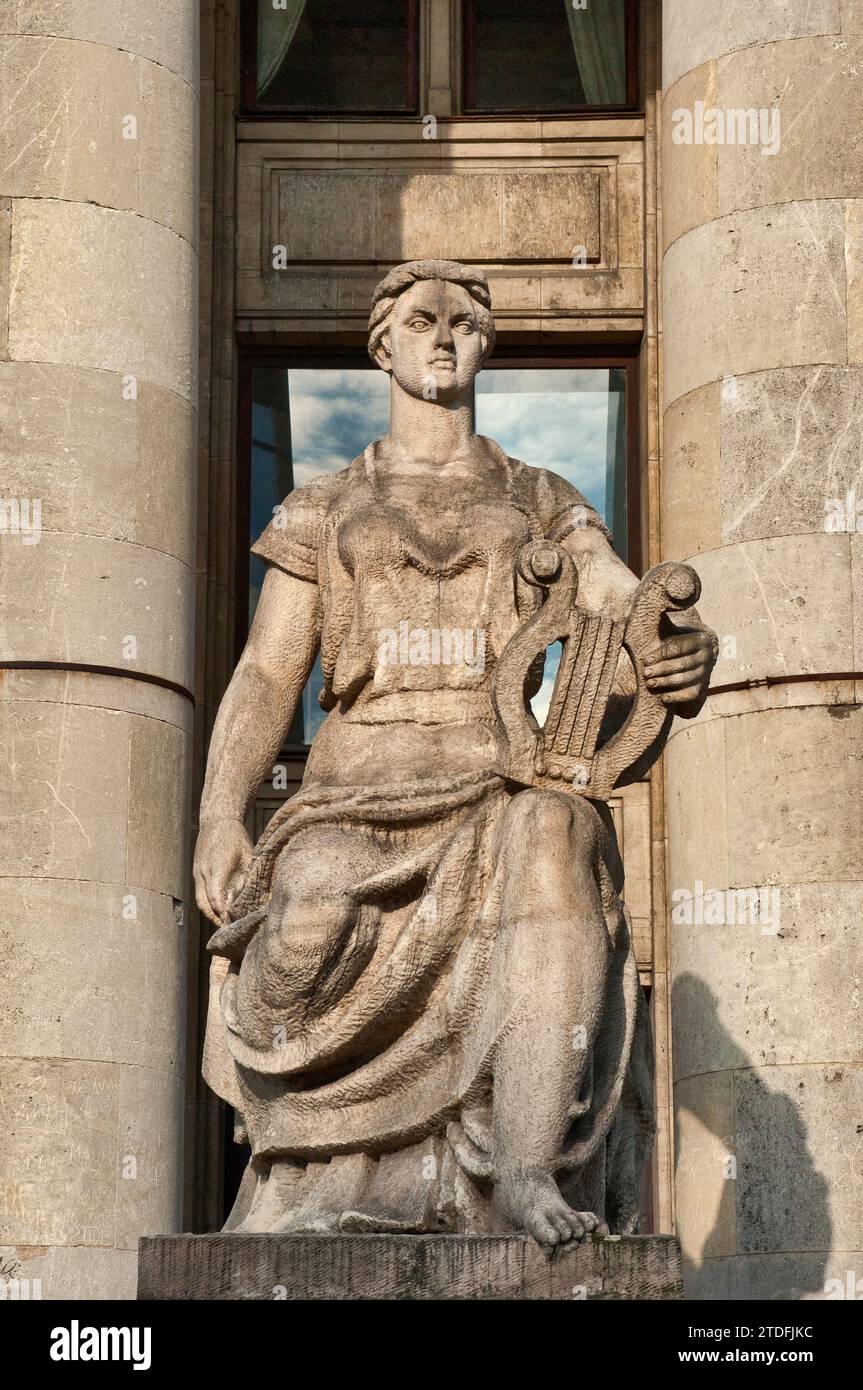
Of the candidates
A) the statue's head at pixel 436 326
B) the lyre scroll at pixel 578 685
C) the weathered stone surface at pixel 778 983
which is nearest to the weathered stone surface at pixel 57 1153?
the weathered stone surface at pixel 778 983

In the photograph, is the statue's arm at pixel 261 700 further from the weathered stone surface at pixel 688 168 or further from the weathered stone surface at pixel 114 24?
the weathered stone surface at pixel 688 168

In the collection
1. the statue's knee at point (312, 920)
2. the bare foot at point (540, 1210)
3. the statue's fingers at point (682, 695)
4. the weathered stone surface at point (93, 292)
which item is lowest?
the bare foot at point (540, 1210)

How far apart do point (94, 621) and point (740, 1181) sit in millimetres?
4688

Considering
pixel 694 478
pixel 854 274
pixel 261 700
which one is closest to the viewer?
pixel 261 700

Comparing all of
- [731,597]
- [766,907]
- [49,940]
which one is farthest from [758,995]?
[49,940]

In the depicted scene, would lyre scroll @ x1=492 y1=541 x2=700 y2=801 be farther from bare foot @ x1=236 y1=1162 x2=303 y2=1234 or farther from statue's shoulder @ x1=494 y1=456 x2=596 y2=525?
bare foot @ x1=236 y1=1162 x2=303 y2=1234

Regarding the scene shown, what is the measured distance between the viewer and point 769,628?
16000 mm

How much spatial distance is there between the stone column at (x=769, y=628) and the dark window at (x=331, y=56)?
3085mm

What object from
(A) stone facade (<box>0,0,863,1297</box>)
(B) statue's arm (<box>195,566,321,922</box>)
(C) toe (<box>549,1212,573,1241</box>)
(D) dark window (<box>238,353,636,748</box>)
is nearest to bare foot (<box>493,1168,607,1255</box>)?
(C) toe (<box>549,1212,573,1241</box>)

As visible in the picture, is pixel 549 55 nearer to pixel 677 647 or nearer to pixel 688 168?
pixel 688 168

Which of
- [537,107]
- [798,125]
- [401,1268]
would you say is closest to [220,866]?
[401,1268]

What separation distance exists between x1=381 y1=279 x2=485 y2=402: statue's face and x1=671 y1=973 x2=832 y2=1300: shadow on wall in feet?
19.0

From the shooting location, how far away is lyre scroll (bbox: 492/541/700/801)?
31.4 ft

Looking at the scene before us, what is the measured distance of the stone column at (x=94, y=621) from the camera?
48.6 feet
